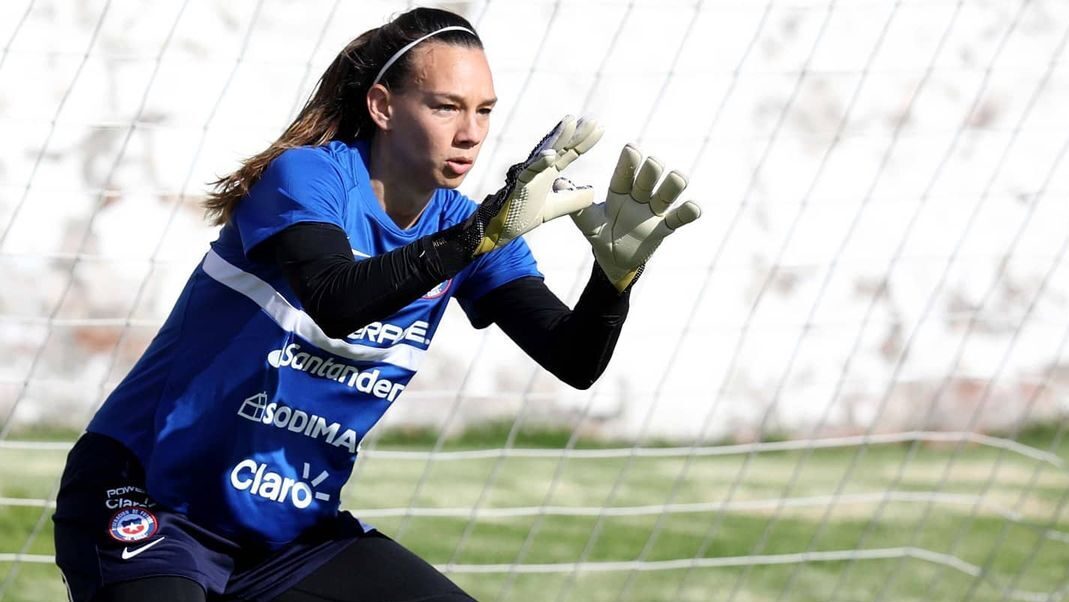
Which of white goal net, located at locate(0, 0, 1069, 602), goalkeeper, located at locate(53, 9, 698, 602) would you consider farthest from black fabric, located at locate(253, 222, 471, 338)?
white goal net, located at locate(0, 0, 1069, 602)

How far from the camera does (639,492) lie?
21.0ft

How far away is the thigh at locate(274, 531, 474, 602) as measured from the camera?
270 centimetres

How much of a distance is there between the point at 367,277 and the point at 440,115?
1.37ft

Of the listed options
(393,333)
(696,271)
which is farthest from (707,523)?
(393,333)

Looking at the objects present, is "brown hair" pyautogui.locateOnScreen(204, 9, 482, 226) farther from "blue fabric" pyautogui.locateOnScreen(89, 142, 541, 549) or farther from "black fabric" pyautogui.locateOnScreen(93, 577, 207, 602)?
"black fabric" pyautogui.locateOnScreen(93, 577, 207, 602)

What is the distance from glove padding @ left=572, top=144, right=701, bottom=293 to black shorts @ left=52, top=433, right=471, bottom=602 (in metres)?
0.67

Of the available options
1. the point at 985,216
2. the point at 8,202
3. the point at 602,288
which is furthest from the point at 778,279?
the point at 602,288

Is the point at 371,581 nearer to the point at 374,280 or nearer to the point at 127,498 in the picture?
the point at 127,498

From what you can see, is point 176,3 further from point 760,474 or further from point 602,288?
point 602,288

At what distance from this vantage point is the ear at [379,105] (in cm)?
268

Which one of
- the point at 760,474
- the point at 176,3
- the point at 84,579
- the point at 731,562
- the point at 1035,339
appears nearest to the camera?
the point at 84,579

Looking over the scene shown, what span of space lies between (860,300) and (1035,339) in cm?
92

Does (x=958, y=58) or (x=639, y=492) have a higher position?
(x=958, y=58)

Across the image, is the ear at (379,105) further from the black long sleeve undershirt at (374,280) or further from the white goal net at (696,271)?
the white goal net at (696,271)
